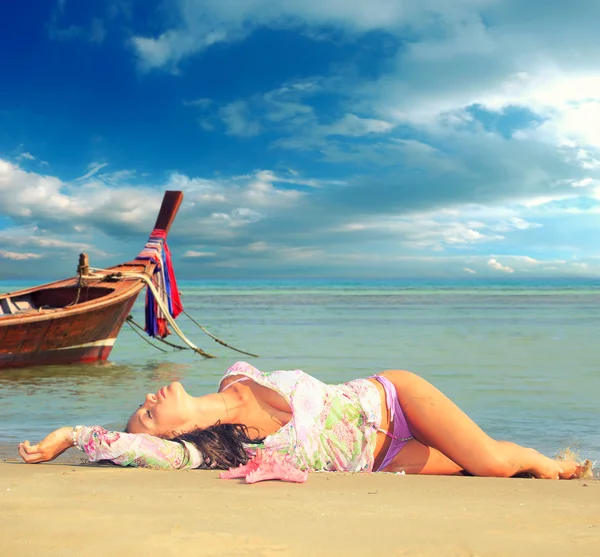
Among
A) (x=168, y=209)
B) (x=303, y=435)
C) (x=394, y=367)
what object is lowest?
(x=394, y=367)

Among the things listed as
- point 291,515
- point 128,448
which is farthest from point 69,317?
point 291,515

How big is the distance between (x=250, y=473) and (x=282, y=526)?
83cm

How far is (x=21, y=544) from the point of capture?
96.0 inches

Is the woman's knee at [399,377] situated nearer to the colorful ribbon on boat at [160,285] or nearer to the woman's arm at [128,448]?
the woman's arm at [128,448]

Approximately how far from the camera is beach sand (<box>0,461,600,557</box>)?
243 centimetres

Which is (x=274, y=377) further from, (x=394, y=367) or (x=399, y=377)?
(x=394, y=367)

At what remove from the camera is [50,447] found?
3684mm

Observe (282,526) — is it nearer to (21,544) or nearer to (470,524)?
(470,524)

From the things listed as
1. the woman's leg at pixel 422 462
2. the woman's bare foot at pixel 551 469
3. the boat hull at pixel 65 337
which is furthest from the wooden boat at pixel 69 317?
the woman's bare foot at pixel 551 469

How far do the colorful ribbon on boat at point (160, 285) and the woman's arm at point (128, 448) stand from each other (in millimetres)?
10472

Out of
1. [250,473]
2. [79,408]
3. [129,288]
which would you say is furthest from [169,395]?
[129,288]

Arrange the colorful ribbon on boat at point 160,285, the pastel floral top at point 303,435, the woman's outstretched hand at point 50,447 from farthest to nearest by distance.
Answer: the colorful ribbon on boat at point 160,285, the woman's outstretched hand at point 50,447, the pastel floral top at point 303,435

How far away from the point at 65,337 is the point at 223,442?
28.2ft

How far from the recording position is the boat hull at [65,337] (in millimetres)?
10547
